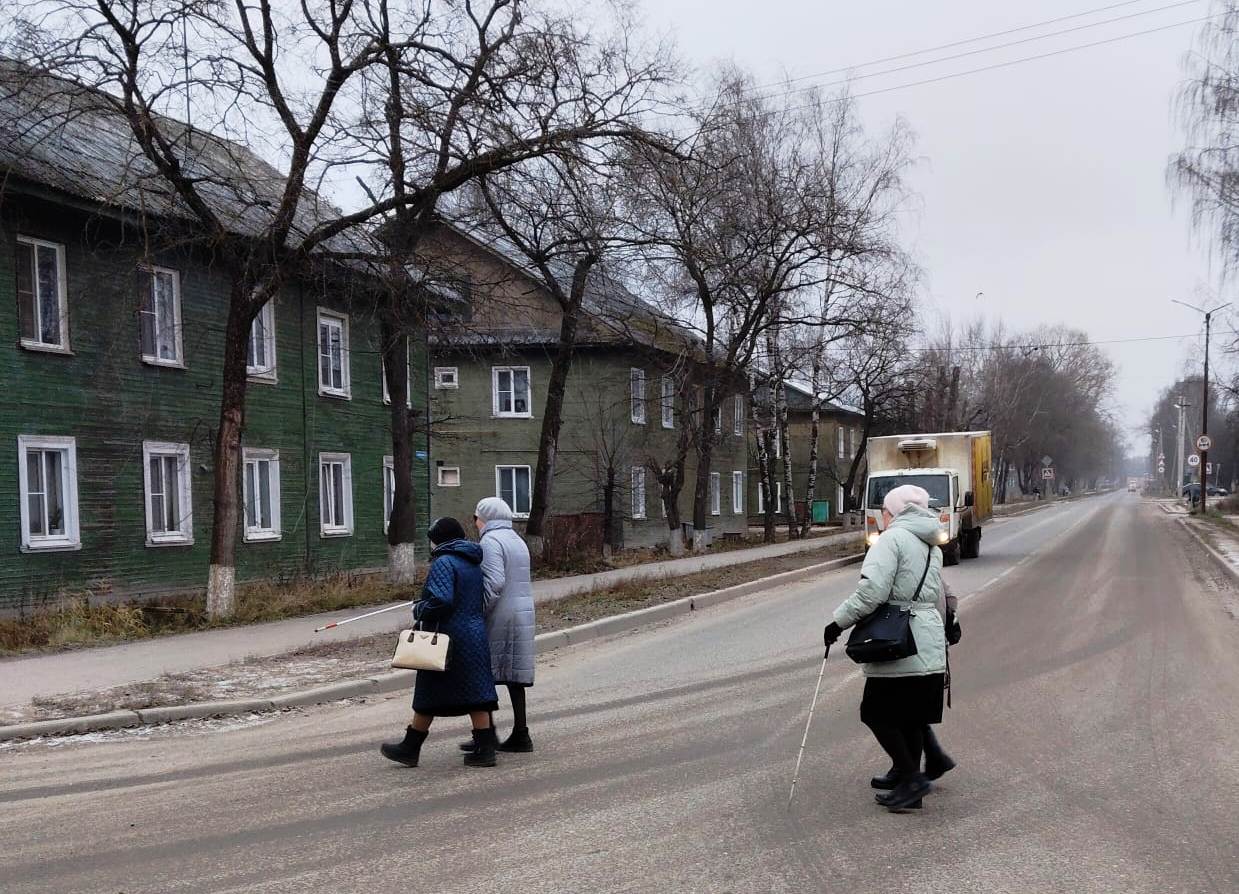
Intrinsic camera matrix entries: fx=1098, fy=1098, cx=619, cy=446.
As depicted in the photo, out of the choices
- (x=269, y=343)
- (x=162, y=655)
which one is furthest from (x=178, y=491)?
(x=162, y=655)

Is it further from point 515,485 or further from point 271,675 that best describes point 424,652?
point 515,485

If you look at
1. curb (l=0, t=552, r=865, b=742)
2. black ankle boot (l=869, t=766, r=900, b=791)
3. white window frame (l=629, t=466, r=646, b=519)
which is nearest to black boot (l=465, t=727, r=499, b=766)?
black ankle boot (l=869, t=766, r=900, b=791)

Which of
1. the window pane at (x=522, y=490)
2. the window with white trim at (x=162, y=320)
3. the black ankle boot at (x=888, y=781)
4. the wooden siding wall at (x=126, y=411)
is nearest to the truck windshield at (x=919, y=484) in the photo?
the wooden siding wall at (x=126, y=411)

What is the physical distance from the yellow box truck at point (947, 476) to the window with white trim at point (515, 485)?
13285 mm

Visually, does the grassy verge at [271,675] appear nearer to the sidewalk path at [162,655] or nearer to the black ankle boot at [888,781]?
the sidewalk path at [162,655]

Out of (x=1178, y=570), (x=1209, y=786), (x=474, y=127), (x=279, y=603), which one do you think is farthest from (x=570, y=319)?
(x=1209, y=786)

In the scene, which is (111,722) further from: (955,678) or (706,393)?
(706,393)

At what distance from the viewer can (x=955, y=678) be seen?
9625mm

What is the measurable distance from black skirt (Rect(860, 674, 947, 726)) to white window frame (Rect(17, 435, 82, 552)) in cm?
1410

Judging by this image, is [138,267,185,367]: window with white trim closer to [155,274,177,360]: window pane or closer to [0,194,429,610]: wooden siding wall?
[155,274,177,360]: window pane

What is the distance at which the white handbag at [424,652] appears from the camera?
655 centimetres

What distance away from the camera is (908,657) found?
18.2ft

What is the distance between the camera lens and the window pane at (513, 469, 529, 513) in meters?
36.2

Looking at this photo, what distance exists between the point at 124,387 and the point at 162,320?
1568 mm
